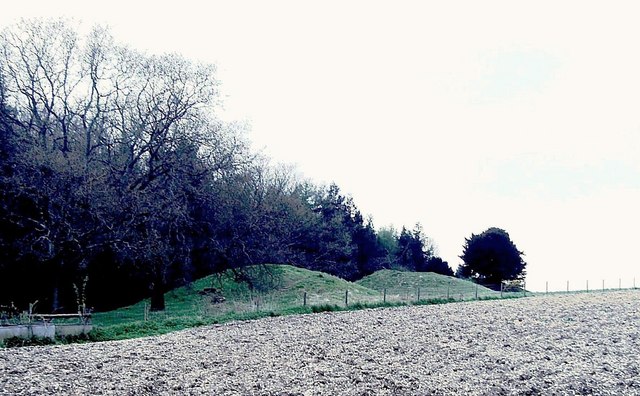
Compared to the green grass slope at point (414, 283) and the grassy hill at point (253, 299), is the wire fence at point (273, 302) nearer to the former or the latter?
the grassy hill at point (253, 299)

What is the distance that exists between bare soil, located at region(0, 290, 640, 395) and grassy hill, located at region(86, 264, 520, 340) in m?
2.27

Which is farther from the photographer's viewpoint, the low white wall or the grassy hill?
the grassy hill

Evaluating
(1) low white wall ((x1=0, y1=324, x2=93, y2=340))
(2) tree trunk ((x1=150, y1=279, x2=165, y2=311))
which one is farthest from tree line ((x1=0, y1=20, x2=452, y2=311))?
(1) low white wall ((x1=0, y1=324, x2=93, y2=340))

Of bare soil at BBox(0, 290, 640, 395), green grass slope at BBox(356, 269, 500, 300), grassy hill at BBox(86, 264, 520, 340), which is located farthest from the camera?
green grass slope at BBox(356, 269, 500, 300)

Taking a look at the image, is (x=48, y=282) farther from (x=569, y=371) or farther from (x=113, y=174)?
(x=569, y=371)

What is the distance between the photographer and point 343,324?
2309cm

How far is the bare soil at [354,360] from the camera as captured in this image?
12953 mm

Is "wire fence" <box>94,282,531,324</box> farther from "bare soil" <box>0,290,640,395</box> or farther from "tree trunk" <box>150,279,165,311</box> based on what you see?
"bare soil" <box>0,290,640,395</box>

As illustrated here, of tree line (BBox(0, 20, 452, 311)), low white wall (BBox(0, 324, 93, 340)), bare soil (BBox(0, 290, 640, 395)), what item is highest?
tree line (BBox(0, 20, 452, 311))

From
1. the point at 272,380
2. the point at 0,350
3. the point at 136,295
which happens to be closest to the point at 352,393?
the point at 272,380

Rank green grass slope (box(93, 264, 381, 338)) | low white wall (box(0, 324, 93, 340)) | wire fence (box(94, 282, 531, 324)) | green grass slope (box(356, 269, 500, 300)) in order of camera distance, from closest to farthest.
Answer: low white wall (box(0, 324, 93, 340)) → green grass slope (box(93, 264, 381, 338)) → wire fence (box(94, 282, 531, 324)) → green grass slope (box(356, 269, 500, 300))

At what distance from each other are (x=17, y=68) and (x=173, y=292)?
1582 centimetres

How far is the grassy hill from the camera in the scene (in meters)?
24.4

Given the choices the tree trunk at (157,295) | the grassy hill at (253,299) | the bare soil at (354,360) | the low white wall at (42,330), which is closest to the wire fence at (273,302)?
the grassy hill at (253,299)
